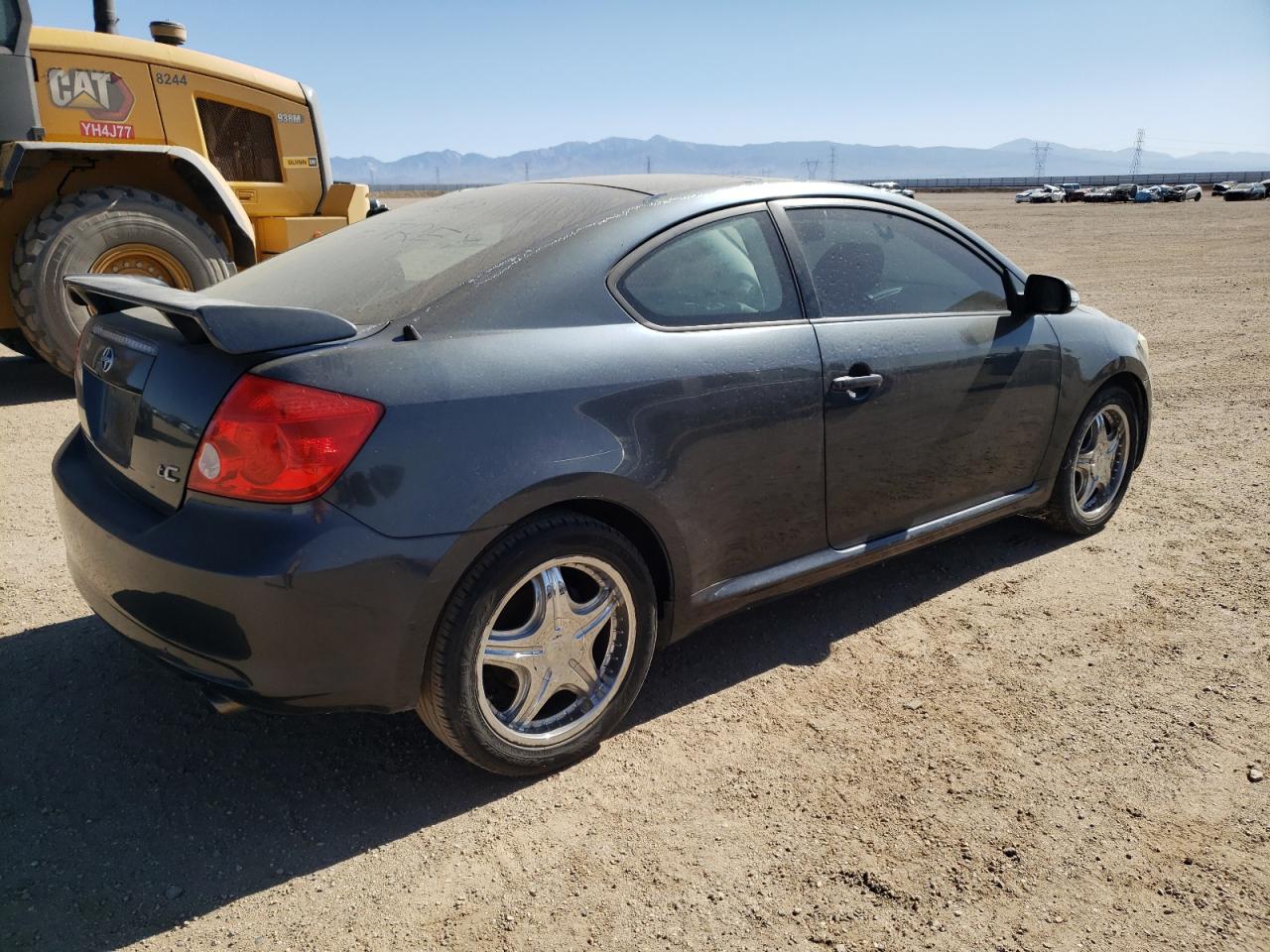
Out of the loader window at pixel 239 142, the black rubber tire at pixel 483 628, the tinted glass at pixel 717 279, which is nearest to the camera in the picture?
the black rubber tire at pixel 483 628

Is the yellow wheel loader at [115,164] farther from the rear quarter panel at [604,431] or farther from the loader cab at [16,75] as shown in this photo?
the rear quarter panel at [604,431]

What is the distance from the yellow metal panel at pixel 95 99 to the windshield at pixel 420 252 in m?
4.79

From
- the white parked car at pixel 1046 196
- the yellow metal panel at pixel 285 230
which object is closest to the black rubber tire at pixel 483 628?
the yellow metal panel at pixel 285 230

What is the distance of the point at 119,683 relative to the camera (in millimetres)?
3117

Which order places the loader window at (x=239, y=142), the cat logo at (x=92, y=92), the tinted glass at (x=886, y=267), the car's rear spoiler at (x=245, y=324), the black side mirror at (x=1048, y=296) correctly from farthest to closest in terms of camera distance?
the loader window at (x=239, y=142) → the cat logo at (x=92, y=92) → the black side mirror at (x=1048, y=296) → the tinted glass at (x=886, y=267) → the car's rear spoiler at (x=245, y=324)

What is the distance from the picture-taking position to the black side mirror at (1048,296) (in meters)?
3.79

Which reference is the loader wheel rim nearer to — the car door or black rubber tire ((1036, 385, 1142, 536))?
the car door

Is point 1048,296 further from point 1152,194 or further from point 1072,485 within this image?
point 1152,194

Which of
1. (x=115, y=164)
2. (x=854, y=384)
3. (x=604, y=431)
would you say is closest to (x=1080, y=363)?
(x=854, y=384)

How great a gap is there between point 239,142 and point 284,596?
23.5 feet

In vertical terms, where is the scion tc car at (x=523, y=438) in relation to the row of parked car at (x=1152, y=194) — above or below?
below

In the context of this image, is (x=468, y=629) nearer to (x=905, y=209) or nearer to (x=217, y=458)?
(x=217, y=458)

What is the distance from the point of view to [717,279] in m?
2.99

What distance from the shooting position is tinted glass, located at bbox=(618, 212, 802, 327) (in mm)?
2826
